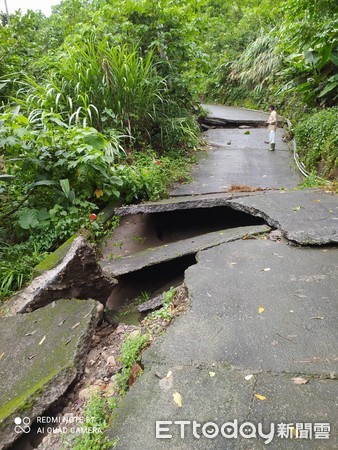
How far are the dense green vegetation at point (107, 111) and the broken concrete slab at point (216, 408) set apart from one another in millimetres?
2157

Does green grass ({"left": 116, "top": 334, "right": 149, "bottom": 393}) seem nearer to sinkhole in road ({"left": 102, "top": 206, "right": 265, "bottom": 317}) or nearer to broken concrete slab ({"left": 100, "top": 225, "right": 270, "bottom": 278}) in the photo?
sinkhole in road ({"left": 102, "top": 206, "right": 265, "bottom": 317})

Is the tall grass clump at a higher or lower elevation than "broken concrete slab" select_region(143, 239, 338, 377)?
higher

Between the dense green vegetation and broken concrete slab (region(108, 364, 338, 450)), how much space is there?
2157mm

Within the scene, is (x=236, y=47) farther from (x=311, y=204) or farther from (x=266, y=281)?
(x=266, y=281)

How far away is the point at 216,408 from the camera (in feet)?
5.48

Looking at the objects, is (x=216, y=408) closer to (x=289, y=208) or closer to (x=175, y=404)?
(x=175, y=404)

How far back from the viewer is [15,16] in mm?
6922

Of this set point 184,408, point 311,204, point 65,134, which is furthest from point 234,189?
point 184,408

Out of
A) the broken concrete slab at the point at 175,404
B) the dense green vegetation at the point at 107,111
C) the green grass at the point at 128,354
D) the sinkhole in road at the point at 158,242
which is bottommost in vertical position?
the sinkhole in road at the point at 158,242

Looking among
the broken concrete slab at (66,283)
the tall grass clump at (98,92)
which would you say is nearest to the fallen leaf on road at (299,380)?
the broken concrete slab at (66,283)

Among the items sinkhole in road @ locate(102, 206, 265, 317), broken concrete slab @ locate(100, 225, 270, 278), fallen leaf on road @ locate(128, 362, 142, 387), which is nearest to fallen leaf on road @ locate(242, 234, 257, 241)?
broken concrete slab @ locate(100, 225, 270, 278)

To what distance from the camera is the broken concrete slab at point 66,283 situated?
2.98 meters

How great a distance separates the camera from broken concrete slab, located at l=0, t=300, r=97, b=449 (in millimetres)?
1805

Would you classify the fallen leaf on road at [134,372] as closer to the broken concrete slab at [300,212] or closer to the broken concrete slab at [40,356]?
the broken concrete slab at [40,356]
